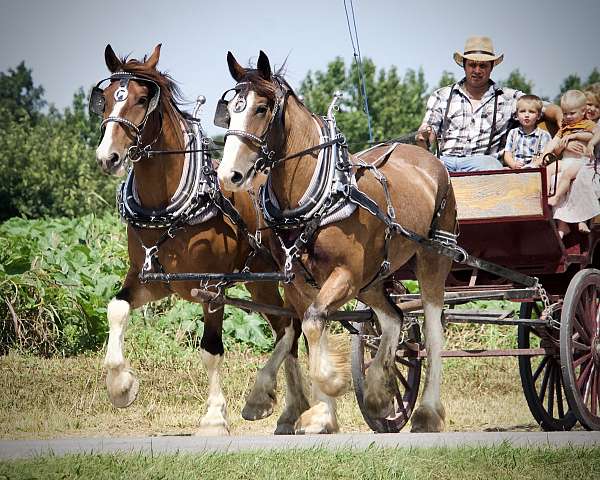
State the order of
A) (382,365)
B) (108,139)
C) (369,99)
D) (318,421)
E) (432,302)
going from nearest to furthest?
(108,139)
(318,421)
(382,365)
(432,302)
(369,99)

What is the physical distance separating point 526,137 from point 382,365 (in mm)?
2418

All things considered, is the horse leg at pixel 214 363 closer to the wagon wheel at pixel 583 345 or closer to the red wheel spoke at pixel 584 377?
the wagon wheel at pixel 583 345

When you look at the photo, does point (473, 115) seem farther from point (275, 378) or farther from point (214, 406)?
point (214, 406)

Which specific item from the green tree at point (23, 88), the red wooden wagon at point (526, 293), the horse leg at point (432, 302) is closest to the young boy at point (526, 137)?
the red wooden wagon at point (526, 293)

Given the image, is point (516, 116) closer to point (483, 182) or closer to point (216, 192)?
point (483, 182)

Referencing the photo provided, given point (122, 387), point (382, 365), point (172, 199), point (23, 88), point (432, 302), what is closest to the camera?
point (122, 387)

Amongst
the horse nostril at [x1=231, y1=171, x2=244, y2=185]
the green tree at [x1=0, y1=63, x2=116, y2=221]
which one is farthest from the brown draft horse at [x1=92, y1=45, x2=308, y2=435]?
the green tree at [x1=0, y1=63, x2=116, y2=221]

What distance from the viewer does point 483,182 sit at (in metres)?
7.83

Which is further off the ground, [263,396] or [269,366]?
[269,366]

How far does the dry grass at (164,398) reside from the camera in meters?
9.07

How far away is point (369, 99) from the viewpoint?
4509cm

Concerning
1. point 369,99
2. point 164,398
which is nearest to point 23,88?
point 369,99

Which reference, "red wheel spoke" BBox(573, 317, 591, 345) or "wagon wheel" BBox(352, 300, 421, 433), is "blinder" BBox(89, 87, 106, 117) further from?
"red wheel spoke" BBox(573, 317, 591, 345)

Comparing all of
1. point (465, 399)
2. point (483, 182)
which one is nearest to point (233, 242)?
point (483, 182)
